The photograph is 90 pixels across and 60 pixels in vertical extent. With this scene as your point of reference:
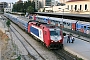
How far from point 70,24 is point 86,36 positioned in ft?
23.5

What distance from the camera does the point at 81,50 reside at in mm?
22609

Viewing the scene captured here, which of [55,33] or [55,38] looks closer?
[55,38]

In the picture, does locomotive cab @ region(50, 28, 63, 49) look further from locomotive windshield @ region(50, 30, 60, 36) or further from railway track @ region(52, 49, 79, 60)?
railway track @ region(52, 49, 79, 60)

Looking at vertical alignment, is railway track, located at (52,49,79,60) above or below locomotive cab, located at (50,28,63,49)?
below

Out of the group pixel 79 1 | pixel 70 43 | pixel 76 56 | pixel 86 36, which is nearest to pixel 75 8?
pixel 79 1

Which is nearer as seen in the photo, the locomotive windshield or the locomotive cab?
the locomotive cab

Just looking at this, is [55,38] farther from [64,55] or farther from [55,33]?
[64,55]

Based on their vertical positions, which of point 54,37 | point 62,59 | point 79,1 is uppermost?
point 79,1

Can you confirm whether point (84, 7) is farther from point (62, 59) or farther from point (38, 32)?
point (62, 59)

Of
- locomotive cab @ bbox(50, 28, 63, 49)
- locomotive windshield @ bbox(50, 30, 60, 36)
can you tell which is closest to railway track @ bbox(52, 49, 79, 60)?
locomotive cab @ bbox(50, 28, 63, 49)

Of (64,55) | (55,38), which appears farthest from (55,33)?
(64,55)

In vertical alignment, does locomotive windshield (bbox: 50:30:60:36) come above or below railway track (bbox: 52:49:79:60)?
above

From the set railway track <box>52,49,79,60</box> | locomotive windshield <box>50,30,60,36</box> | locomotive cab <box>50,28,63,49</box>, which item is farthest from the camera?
locomotive windshield <box>50,30,60,36</box>

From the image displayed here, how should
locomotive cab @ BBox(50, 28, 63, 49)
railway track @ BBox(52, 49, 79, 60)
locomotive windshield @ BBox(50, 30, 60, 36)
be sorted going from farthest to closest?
1. locomotive windshield @ BBox(50, 30, 60, 36)
2. locomotive cab @ BBox(50, 28, 63, 49)
3. railway track @ BBox(52, 49, 79, 60)
